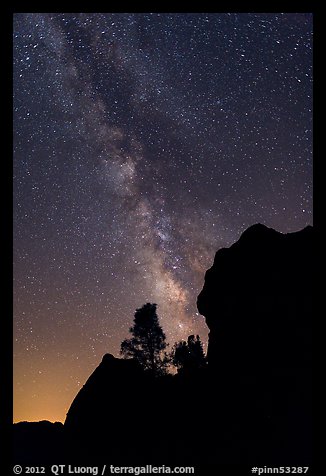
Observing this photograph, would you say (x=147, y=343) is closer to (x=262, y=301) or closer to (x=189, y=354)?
(x=189, y=354)

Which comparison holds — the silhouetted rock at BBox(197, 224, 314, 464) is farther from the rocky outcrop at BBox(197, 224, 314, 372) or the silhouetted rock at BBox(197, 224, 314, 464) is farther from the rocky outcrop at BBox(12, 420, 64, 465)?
the rocky outcrop at BBox(12, 420, 64, 465)

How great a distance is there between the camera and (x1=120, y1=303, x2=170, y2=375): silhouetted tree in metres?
24.5

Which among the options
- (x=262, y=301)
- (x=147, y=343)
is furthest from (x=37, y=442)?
(x=262, y=301)

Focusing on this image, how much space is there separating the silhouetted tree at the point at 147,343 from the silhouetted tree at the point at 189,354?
2.57 feet

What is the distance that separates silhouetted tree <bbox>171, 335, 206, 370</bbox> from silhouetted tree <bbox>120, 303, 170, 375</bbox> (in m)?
0.78

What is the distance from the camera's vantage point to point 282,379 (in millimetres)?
15109

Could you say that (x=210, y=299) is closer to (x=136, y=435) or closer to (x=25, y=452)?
(x=136, y=435)

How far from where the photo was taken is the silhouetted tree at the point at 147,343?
966 inches
